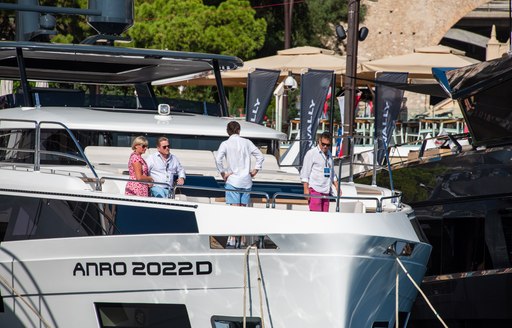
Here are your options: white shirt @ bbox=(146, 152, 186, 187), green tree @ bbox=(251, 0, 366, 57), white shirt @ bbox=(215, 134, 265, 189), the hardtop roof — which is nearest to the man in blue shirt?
white shirt @ bbox=(146, 152, 186, 187)

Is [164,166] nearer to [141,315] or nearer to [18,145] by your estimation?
[141,315]

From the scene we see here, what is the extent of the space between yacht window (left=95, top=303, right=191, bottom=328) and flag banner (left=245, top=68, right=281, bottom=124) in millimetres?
11600

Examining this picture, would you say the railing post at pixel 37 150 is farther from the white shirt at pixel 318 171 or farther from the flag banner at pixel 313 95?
the flag banner at pixel 313 95

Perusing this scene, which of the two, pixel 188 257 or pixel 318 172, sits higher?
pixel 318 172

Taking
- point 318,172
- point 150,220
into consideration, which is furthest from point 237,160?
point 150,220

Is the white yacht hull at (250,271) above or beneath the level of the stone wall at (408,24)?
beneath

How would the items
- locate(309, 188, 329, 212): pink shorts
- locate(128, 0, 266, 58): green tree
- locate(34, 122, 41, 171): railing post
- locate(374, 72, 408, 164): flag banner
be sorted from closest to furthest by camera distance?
locate(309, 188, 329, 212): pink shorts
locate(34, 122, 41, 171): railing post
locate(374, 72, 408, 164): flag banner
locate(128, 0, 266, 58): green tree

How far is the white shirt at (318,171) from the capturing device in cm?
1209

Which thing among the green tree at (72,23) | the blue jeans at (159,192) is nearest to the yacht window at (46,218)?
the blue jeans at (159,192)

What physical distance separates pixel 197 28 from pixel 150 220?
23.5 meters

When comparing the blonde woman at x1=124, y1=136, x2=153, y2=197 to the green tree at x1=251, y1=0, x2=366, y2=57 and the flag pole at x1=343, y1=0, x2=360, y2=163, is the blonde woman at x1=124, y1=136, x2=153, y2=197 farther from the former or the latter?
the green tree at x1=251, y1=0, x2=366, y2=57

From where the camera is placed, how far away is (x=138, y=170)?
11227 mm

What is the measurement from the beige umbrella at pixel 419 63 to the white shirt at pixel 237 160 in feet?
43.8

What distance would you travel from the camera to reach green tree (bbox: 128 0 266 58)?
3334 cm
